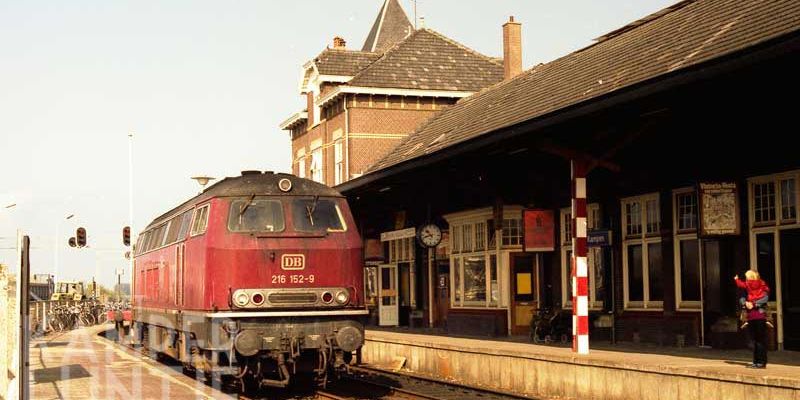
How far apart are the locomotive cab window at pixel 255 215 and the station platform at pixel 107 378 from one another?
100 inches

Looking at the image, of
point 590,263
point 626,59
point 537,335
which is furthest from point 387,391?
point 626,59

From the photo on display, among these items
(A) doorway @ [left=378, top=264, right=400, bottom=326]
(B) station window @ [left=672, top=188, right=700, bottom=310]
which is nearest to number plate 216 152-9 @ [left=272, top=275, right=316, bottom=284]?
(B) station window @ [left=672, top=188, right=700, bottom=310]

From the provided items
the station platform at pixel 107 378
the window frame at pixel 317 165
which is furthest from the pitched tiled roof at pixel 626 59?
the window frame at pixel 317 165

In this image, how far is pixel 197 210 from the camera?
56.3 feet

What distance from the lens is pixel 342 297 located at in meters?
15.9

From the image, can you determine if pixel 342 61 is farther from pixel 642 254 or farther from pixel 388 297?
pixel 642 254

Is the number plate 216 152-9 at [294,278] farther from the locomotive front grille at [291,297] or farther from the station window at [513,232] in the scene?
the station window at [513,232]

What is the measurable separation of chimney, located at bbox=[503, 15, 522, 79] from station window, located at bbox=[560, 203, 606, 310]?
516 inches

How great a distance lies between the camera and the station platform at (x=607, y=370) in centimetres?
1252

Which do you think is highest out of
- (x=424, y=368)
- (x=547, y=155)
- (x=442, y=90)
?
(x=442, y=90)

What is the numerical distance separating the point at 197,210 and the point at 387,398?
432 cm

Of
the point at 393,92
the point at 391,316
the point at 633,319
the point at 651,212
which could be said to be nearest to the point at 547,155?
the point at 651,212

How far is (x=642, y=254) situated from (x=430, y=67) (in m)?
22.5

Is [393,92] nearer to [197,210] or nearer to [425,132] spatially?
[425,132]
